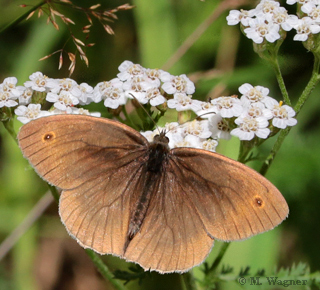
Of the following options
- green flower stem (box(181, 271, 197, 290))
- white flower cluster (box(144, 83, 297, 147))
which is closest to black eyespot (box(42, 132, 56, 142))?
white flower cluster (box(144, 83, 297, 147))

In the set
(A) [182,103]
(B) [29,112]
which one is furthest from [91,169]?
(A) [182,103]

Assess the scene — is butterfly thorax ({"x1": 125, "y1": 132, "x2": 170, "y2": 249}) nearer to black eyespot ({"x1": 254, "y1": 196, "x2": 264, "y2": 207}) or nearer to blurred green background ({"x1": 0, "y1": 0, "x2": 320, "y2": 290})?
black eyespot ({"x1": 254, "y1": 196, "x2": 264, "y2": 207})

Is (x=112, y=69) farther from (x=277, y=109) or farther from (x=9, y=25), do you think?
(x=277, y=109)

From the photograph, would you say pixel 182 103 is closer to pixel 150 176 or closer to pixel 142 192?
pixel 150 176

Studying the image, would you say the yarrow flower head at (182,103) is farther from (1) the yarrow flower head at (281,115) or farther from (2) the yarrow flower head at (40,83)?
(2) the yarrow flower head at (40,83)

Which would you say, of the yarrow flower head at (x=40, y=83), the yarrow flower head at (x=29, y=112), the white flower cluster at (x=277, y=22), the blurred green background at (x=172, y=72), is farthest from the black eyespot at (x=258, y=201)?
Result: the blurred green background at (x=172, y=72)

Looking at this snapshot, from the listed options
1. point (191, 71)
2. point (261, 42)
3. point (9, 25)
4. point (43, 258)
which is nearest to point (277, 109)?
point (261, 42)
